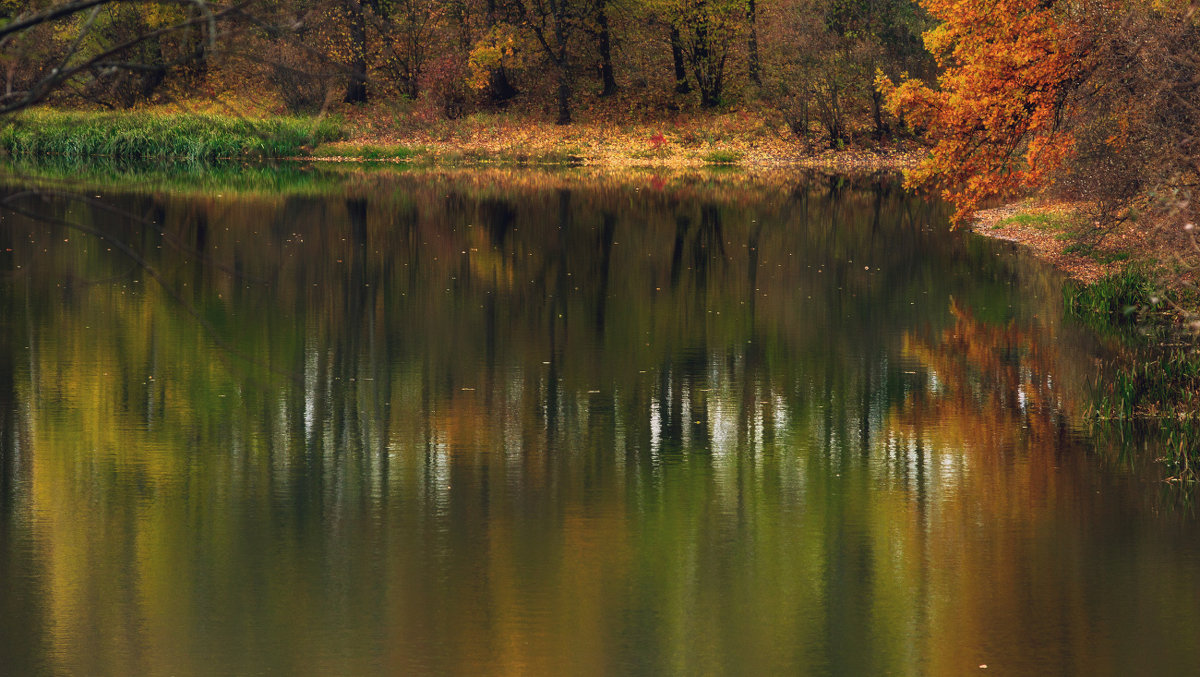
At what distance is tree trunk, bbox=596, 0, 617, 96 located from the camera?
3056 inches

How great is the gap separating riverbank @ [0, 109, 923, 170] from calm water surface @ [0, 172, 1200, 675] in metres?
38.2

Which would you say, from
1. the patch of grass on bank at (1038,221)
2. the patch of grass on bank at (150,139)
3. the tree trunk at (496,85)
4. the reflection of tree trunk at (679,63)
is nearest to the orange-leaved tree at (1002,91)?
the patch of grass on bank at (1038,221)

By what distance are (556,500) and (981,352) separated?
32.9 feet

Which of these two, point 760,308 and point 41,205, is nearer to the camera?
point 760,308

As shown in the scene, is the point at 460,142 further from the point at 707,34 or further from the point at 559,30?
the point at 707,34

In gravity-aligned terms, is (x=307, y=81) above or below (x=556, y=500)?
above

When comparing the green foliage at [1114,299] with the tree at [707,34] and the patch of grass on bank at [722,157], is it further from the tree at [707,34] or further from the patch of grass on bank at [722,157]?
the tree at [707,34]

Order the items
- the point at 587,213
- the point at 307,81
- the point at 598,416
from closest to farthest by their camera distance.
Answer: the point at 307,81 → the point at 598,416 → the point at 587,213

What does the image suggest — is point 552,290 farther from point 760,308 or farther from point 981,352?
point 981,352

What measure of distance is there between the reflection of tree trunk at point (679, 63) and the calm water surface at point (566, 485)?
160ft

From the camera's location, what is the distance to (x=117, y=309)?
24359 mm

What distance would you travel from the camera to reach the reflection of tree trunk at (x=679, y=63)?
75.4 meters

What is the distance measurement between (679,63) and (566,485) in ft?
212

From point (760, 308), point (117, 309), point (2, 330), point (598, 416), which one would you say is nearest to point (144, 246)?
point (117, 309)
